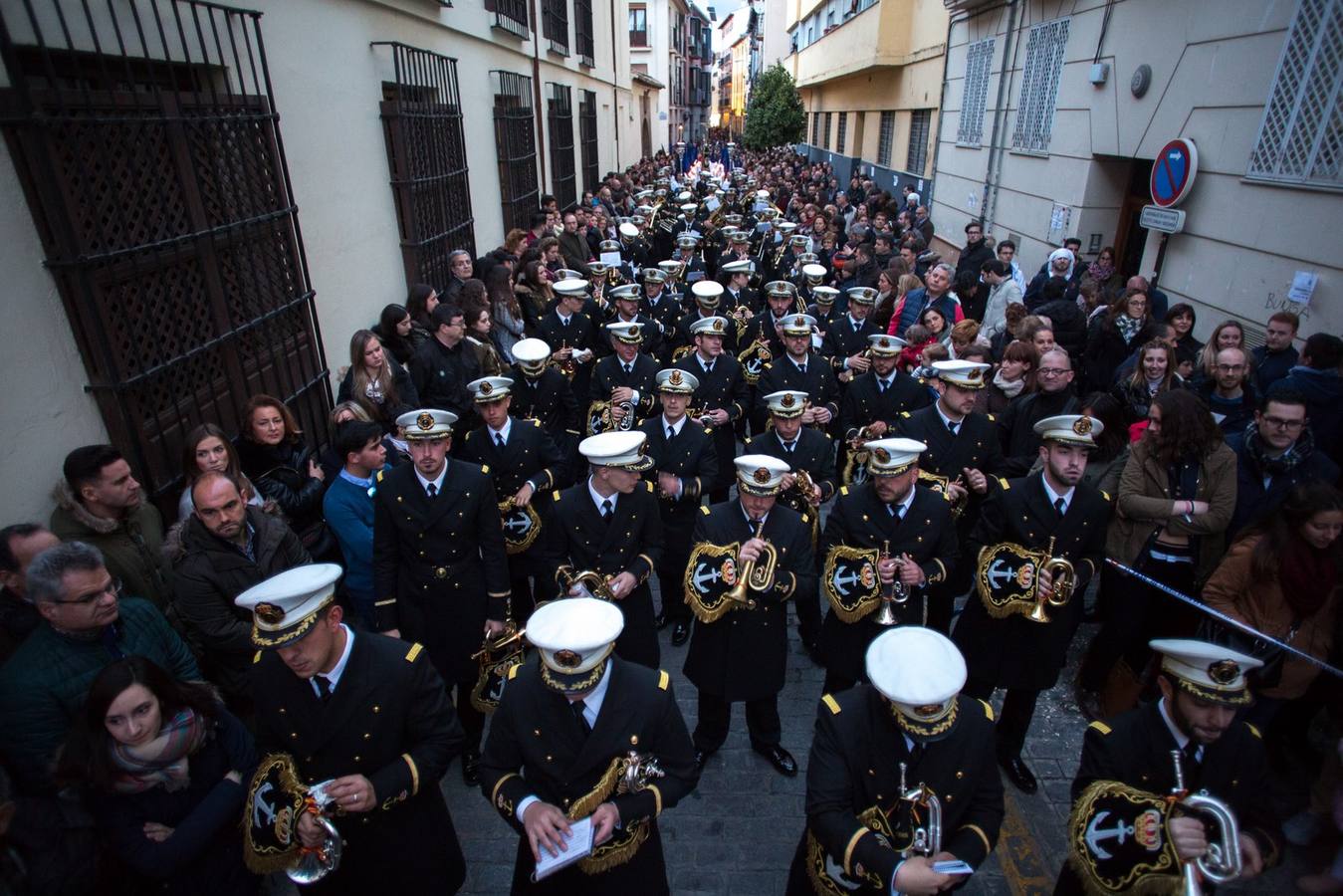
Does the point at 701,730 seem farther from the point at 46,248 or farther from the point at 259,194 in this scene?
the point at 259,194

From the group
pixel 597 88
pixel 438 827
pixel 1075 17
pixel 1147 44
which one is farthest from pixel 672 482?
pixel 597 88

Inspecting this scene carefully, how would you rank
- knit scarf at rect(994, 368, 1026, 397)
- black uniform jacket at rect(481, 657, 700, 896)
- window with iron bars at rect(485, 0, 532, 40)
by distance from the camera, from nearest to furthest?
black uniform jacket at rect(481, 657, 700, 896) → knit scarf at rect(994, 368, 1026, 397) → window with iron bars at rect(485, 0, 532, 40)

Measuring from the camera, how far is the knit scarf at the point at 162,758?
2.79 m

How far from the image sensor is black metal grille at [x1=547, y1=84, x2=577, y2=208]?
693 inches

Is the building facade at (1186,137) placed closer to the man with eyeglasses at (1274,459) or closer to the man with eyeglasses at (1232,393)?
the man with eyeglasses at (1232,393)

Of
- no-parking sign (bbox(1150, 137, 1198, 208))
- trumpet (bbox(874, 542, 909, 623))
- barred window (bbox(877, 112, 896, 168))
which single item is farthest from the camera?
barred window (bbox(877, 112, 896, 168))

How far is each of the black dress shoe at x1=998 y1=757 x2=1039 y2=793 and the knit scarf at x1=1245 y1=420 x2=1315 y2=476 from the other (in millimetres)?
2508

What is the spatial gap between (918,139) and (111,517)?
959 inches

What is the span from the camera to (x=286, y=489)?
5.05m

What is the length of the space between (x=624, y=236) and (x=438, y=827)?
13931 mm

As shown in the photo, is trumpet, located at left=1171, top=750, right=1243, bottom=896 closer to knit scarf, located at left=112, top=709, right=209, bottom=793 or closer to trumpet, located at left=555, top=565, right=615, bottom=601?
trumpet, located at left=555, top=565, right=615, bottom=601

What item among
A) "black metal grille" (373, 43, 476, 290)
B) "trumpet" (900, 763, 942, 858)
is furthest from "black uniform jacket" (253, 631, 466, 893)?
"black metal grille" (373, 43, 476, 290)

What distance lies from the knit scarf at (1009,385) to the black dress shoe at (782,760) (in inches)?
152

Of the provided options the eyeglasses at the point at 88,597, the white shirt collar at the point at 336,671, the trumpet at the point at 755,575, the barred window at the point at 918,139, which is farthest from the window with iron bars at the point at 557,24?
the white shirt collar at the point at 336,671
